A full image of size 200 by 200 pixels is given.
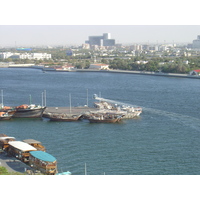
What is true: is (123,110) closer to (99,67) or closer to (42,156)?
(42,156)

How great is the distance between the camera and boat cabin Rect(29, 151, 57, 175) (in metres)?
3.33

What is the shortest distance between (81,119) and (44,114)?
52cm

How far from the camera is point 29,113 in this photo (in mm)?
5969

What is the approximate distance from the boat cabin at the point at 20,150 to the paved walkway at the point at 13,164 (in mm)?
47

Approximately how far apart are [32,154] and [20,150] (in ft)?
0.75

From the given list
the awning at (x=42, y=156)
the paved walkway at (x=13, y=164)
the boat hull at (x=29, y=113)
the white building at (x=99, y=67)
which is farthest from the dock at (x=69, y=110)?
the white building at (x=99, y=67)

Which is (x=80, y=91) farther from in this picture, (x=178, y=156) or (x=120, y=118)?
(x=178, y=156)

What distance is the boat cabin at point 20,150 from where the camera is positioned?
145 inches

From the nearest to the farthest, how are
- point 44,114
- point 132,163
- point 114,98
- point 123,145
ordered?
1. point 132,163
2. point 123,145
3. point 44,114
4. point 114,98

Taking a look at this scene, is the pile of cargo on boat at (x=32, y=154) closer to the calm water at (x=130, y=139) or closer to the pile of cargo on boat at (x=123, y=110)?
the calm water at (x=130, y=139)

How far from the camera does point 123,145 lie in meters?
4.32

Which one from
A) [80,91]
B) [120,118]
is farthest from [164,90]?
[120,118]

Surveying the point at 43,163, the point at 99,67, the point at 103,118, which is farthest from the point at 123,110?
the point at 99,67

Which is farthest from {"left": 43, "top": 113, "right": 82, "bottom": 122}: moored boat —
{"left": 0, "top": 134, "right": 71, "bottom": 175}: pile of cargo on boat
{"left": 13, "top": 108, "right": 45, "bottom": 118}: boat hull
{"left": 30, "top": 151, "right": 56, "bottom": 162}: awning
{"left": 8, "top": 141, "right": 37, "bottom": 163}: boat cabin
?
{"left": 30, "top": 151, "right": 56, "bottom": 162}: awning
